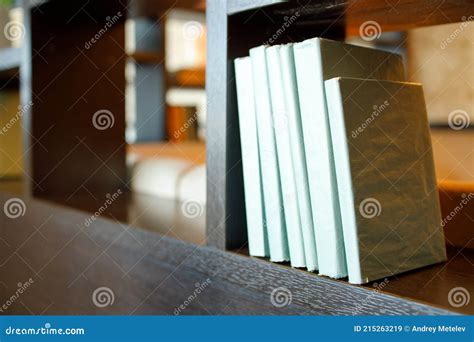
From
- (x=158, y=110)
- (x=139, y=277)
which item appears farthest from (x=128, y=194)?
(x=158, y=110)

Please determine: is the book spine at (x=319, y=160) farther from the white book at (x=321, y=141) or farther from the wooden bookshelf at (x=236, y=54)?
the wooden bookshelf at (x=236, y=54)

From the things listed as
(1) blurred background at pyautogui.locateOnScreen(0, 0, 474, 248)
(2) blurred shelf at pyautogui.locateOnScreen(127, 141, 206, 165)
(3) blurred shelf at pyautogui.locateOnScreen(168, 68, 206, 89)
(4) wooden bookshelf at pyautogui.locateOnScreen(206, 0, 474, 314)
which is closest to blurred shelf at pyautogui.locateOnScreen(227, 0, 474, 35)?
(4) wooden bookshelf at pyautogui.locateOnScreen(206, 0, 474, 314)

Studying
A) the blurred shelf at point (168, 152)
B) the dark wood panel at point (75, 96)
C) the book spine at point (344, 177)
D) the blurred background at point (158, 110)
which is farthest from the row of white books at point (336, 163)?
the blurred shelf at point (168, 152)

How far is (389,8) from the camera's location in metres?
0.95

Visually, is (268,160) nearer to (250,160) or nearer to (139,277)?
(250,160)

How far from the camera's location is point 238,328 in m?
1.01

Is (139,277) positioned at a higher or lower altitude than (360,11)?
lower

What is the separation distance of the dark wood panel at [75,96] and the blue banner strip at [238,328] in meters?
0.71

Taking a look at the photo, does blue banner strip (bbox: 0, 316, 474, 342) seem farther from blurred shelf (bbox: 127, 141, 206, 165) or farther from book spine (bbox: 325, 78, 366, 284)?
blurred shelf (bbox: 127, 141, 206, 165)

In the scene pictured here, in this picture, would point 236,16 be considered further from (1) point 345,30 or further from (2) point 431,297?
(2) point 431,297

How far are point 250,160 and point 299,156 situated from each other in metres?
0.11

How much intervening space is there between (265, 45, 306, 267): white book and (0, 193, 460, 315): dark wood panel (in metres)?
0.05

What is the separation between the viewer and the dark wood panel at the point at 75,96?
1.81m

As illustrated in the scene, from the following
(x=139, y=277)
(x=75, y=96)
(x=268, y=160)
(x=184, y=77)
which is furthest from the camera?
(x=184, y=77)
